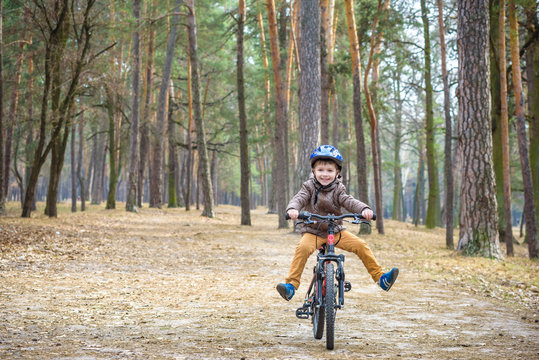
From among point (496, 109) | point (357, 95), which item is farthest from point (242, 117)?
point (496, 109)

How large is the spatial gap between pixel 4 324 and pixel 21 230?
918cm

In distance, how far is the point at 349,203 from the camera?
5.32m

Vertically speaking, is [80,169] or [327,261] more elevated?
[80,169]

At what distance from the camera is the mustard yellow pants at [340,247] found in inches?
206

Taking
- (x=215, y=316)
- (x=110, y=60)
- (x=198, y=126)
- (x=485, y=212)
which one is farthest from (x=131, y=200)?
(x=215, y=316)

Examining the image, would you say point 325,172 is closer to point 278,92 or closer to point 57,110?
point 57,110

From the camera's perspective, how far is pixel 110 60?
67.3 ft

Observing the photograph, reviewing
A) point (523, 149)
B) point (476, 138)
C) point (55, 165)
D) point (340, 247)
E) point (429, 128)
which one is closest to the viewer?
point (340, 247)

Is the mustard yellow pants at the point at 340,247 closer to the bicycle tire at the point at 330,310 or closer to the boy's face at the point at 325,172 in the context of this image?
the bicycle tire at the point at 330,310

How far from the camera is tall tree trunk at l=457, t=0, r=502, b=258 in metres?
12.4

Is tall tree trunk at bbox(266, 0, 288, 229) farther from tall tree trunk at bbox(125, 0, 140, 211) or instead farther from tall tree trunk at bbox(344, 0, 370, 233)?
tall tree trunk at bbox(125, 0, 140, 211)

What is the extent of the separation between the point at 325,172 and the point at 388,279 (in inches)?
49.7

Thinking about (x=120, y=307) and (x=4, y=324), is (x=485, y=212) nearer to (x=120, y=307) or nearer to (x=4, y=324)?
(x=120, y=307)

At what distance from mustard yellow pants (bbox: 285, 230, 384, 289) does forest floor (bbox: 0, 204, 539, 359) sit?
0.68 m
